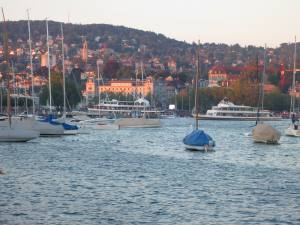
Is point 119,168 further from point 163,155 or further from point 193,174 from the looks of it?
point 163,155

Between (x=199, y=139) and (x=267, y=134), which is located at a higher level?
(x=199, y=139)

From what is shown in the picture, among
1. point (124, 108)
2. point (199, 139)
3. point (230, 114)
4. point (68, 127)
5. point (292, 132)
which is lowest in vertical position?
point (230, 114)

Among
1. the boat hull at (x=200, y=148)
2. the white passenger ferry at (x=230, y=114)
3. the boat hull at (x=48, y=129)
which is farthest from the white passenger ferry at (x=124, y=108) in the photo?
the boat hull at (x=200, y=148)

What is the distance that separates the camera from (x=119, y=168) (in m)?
36.4

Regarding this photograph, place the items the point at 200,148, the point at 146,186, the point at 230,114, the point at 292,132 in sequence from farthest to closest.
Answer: the point at 230,114 < the point at 292,132 < the point at 200,148 < the point at 146,186

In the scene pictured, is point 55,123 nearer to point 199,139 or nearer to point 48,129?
point 48,129

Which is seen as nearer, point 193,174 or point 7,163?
point 193,174

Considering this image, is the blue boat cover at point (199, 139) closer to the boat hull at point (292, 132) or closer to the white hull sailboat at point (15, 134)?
the white hull sailboat at point (15, 134)

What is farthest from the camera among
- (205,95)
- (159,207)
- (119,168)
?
(205,95)

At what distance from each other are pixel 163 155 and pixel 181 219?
73.8 feet

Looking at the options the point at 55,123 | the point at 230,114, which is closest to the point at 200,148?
the point at 55,123

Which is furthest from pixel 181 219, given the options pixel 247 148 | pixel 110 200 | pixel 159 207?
pixel 247 148

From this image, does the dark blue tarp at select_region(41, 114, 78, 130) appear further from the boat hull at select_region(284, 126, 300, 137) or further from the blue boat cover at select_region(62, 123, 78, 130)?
the boat hull at select_region(284, 126, 300, 137)

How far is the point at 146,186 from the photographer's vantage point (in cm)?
2942
